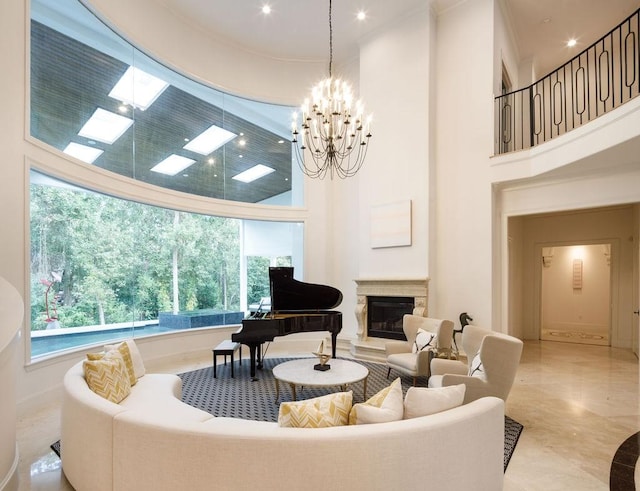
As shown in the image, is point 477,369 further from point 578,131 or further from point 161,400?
point 578,131

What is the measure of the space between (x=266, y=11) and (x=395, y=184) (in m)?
3.77

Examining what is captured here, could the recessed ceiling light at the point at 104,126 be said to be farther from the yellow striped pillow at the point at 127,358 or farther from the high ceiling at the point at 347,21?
the yellow striped pillow at the point at 127,358

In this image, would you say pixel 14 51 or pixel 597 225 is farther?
pixel 597 225

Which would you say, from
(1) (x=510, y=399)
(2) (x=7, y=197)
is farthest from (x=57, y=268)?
(1) (x=510, y=399)

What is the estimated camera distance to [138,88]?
5926 mm

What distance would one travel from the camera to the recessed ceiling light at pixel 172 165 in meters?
6.36

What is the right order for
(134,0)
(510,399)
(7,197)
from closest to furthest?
(7,197) < (510,399) < (134,0)

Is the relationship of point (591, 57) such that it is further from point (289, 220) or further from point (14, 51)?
point (14, 51)

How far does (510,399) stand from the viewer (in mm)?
4316

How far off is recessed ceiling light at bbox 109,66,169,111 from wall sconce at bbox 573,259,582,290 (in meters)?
10.0

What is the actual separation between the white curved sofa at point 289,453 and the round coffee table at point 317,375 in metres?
1.86

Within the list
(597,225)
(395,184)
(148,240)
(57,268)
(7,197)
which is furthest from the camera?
(597,225)

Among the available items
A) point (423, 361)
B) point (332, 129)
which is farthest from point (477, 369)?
point (332, 129)

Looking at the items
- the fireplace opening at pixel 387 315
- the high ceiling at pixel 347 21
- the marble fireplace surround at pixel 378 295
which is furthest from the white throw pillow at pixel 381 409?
the high ceiling at pixel 347 21
